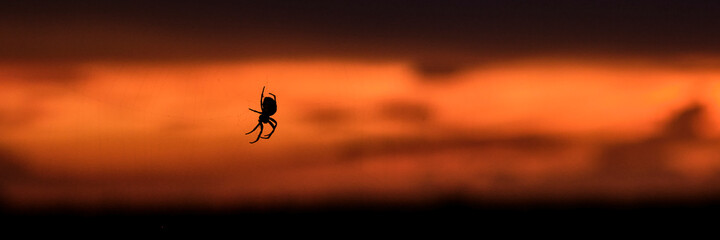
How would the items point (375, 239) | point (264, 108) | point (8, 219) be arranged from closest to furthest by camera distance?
point (264, 108)
point (375, 239)
point (8, 219)

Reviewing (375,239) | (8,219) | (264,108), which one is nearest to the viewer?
(264,108)

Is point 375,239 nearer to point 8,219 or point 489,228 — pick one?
point 489,228

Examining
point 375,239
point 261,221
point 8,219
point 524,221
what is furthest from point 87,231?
point 524,221

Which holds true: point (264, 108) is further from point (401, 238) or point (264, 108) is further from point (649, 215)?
point (649, 215)

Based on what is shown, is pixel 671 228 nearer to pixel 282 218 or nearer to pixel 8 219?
pixel 282 218

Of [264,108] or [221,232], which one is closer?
[264,108]

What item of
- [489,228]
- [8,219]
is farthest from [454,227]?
[8,219]

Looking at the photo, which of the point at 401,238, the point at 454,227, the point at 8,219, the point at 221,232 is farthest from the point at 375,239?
the point at 8,219

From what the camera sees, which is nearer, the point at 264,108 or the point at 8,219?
the point at 264,108
